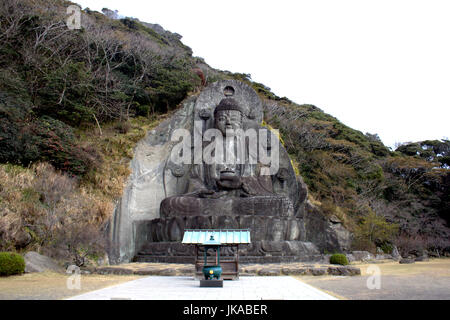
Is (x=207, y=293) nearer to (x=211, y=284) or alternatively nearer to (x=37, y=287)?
(x=211, y=284)

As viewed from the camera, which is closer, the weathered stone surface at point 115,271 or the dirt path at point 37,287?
the dirt path at point 37,287

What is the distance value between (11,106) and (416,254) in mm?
18718

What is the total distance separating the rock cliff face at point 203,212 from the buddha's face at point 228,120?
0.75 metres

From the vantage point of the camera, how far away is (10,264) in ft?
24.2

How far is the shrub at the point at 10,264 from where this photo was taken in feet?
24.1

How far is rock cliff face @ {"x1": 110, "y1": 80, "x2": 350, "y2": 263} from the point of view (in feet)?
36.2

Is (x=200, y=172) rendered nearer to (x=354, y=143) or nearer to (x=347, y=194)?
(x=347, y=194)

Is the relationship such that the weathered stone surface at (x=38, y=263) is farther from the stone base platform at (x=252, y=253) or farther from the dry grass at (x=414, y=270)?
the dry grass at (x=414, y=270)

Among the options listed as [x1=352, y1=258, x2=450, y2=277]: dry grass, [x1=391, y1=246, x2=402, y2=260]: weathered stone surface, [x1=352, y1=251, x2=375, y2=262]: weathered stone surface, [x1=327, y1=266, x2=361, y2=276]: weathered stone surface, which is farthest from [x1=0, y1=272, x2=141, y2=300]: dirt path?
[x1=391, y1=246, x2=402, y2=260]: weathered stone surface

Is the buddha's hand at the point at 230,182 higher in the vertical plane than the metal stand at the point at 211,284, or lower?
higher

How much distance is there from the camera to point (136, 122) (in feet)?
51.5

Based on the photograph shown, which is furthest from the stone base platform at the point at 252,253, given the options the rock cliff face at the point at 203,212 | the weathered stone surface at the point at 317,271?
the weathered stone surface at the point at 317,271

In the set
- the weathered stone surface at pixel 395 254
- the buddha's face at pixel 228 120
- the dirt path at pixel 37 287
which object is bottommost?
the weathered stone surface at pixel 395 254

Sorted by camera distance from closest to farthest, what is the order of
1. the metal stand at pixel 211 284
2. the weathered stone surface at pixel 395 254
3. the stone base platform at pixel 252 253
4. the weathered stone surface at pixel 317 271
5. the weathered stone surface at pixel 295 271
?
the metal stand at pixel 211 284
the weathered stone surface at pixel 317 271
the weathered stone surface at pixel 295 271
the stone base platform at pixel 252 253
the weathered stone surface at pixel 395 254
